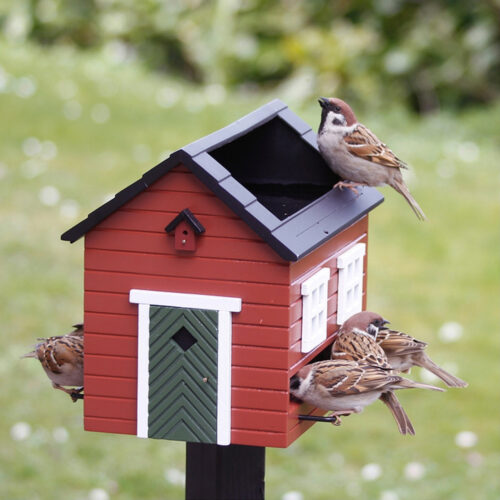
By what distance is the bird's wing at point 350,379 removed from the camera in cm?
242

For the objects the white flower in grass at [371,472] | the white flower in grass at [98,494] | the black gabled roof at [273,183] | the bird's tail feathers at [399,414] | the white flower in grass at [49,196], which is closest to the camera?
the black gabled roof at [273,183]

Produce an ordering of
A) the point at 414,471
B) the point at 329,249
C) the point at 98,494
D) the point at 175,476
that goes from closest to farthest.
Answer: the point at 329,249
the point at 98,494
the point at 175,476
the point at 414,471

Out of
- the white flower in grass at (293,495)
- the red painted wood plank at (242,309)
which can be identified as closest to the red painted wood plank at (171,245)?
the red painted wood plank at (242,309)

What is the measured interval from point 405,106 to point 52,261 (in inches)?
205

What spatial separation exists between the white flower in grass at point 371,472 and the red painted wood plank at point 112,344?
8.43ft

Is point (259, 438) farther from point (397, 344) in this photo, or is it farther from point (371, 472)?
point (371, 472)

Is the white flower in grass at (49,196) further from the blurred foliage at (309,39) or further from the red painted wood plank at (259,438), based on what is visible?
the red painted wood plank at (259,438)

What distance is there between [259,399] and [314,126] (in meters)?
6.10

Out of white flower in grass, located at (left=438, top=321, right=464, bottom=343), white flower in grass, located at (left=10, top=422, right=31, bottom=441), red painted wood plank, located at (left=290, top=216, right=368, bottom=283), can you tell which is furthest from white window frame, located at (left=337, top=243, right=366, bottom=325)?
white flower in grass, located at (left=438, top=321, right=464, bottom=343)

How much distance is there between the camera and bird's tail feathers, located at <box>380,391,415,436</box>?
100 inches

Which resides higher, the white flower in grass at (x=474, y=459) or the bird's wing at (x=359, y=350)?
the white flower in grass at (x=474, y=459)

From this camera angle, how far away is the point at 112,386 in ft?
8.11

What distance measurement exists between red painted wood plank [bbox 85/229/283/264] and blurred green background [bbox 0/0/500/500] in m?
2.29

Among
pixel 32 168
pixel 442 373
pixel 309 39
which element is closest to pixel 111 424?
pixel 442 373
